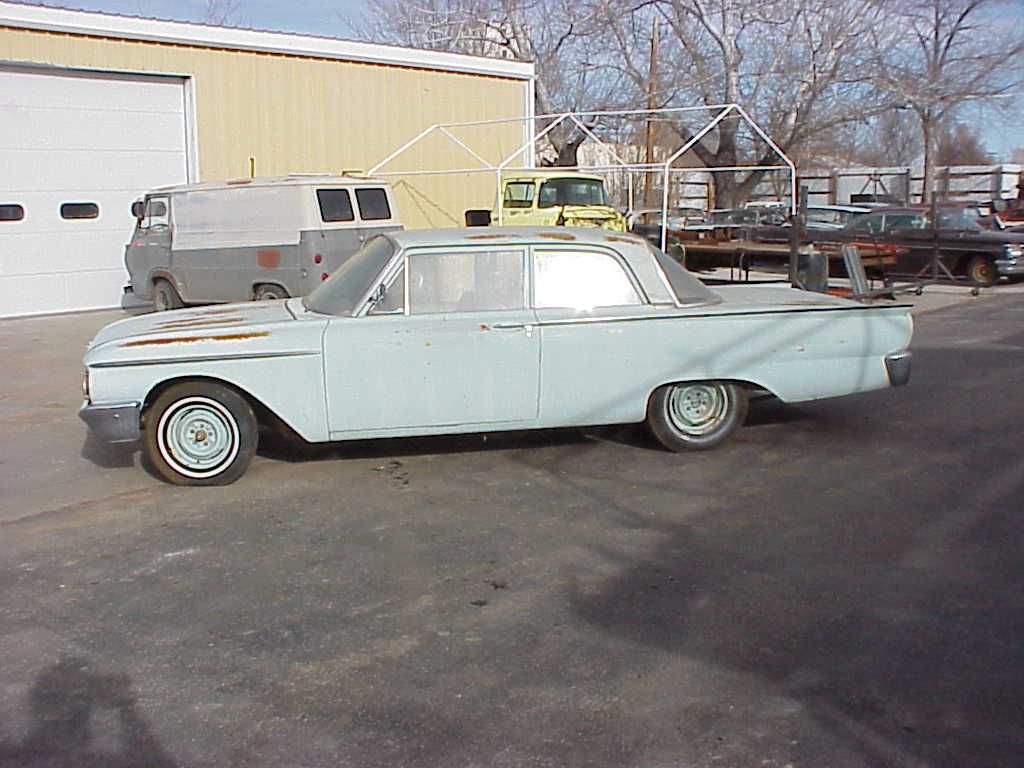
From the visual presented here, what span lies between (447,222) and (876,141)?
35872 mm

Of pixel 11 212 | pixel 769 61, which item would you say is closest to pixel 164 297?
pixel 11 212

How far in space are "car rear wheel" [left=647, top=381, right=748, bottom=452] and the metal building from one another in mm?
11307

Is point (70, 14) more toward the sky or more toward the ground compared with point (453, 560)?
more toward the sky

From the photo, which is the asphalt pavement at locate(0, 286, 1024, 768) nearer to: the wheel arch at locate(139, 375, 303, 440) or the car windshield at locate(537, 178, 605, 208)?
the wheel arch at locate(139, 375, 303, 440)

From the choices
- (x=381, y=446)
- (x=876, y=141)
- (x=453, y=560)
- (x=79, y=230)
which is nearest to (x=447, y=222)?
(x=79, y=230)

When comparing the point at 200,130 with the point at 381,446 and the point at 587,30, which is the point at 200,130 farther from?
the point at 587,30

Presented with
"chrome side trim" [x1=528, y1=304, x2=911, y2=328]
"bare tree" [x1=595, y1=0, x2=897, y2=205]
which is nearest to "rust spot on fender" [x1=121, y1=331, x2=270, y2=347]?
"chrome side trim" [x1=528, y1=304, x2=911, y2=328]

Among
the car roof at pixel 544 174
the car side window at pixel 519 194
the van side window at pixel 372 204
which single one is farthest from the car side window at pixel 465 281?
the car side window at pixel 519 194

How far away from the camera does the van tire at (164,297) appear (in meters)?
14.9

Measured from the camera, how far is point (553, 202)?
18.9m

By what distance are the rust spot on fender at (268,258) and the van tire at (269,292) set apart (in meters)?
0.25

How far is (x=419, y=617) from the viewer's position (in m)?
4.89

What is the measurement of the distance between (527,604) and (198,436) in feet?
9.32

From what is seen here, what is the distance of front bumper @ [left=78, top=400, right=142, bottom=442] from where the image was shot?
6.74 m
